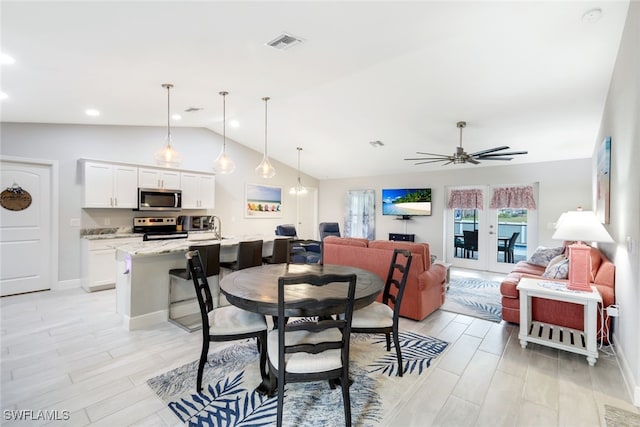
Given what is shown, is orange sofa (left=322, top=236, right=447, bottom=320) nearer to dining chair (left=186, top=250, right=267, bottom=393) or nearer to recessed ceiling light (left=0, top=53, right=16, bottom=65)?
dining chair (left=186, top=250, right=267, bottom=393)

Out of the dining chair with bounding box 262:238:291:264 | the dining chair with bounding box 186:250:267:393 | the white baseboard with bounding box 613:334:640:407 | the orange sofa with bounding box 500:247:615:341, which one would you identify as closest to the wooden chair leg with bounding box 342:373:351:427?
the dining chair with bounding box 186:250:267:393

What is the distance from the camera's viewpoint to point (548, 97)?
146 inches

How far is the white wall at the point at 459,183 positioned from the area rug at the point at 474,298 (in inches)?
67.6

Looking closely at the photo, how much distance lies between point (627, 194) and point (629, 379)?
1.41m

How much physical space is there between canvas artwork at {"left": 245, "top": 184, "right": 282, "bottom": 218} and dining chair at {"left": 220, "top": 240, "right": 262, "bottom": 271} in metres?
3.77

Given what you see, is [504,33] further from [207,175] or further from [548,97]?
[207,175]

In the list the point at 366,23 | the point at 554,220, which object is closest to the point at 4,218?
the point at 366,23

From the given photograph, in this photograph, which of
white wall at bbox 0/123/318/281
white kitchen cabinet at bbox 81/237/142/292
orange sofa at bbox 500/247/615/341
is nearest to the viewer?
orange sofa at bbox 500/247/615/341

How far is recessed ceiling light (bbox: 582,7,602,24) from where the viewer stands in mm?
2301

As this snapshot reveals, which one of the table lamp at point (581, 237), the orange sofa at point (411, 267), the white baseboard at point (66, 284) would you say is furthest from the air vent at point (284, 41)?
the white baseboard at point (66, 284)

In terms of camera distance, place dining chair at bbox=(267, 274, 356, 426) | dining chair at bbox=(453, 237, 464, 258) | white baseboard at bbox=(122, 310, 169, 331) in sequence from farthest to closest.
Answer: dining chair at bbox=(453, 237, 464, 258), white baseboard at bbox=(122, 310, 169, 331), dining chair at bbox=(267, 274, 356, 426)

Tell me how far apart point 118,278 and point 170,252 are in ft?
2.50

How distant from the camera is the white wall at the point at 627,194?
2.07m

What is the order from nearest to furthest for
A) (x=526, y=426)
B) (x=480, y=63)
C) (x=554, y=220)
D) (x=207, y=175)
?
(x=526, y=426) → (x=480, y=63) → (x=554, y=220) → (x=207, y=175)
